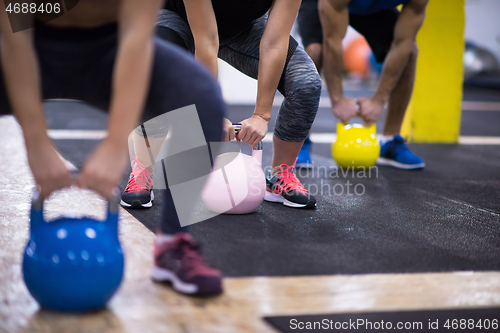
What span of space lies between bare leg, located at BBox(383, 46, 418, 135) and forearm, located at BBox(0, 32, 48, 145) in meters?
2.33

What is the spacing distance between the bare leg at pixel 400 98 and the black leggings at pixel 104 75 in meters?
2.05

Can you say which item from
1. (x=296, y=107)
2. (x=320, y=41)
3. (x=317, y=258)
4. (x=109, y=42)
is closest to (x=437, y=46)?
(x=320, y=41)

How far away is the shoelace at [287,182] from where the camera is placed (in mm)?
1937

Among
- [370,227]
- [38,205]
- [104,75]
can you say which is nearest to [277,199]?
[370,227]

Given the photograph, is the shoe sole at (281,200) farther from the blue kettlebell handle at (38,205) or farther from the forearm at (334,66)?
the blue kettlebell handle at (38,205)

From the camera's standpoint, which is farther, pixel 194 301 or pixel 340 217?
pixel 340 217

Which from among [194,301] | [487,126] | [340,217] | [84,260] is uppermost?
[84,260]

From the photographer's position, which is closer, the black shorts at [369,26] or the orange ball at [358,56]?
the black shorts at [369,26]

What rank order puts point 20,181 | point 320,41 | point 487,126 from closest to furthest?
point 20,181 < point 320,41 < point 487,126

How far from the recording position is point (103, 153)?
926mm

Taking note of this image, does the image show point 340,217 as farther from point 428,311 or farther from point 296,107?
point 428,311

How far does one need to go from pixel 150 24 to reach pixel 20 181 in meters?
1.41

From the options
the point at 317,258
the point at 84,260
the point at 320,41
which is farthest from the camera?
the point at 320,41

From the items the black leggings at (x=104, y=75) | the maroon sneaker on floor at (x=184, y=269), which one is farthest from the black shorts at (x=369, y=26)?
the maroon sneaker on floor at (x=184, y=269)
